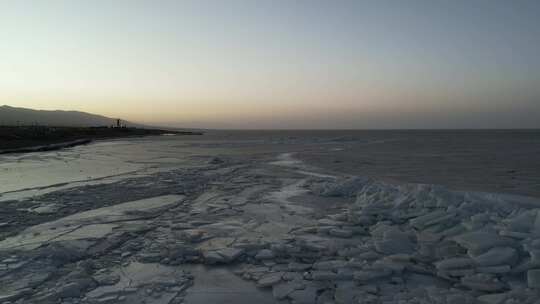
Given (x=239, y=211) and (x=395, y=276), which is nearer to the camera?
(x=395, y=276)

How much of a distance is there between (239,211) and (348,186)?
2.91 meters

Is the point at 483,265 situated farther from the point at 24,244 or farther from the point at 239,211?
the point at 24,244

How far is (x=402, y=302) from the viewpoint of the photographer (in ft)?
10.1

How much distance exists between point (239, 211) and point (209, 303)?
3.58 m

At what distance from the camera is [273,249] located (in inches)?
177

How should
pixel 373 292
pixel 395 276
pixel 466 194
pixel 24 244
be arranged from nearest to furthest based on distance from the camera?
pixel 373 292, pixel 395 276, pixel 24 244, pixel 466 194

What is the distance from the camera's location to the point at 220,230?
212 inches

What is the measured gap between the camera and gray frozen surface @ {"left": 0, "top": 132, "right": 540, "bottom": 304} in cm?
335

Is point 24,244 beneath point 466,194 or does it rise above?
beneath

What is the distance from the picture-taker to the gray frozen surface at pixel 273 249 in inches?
132

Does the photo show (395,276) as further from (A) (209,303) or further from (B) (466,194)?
(B) (466,194)

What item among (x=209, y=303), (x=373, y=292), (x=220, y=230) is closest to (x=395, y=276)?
(x=373, y=292)

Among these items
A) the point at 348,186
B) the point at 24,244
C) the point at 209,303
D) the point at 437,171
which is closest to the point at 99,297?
the point at 209,303

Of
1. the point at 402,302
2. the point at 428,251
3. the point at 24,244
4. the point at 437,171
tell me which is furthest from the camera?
the point at 437,171
